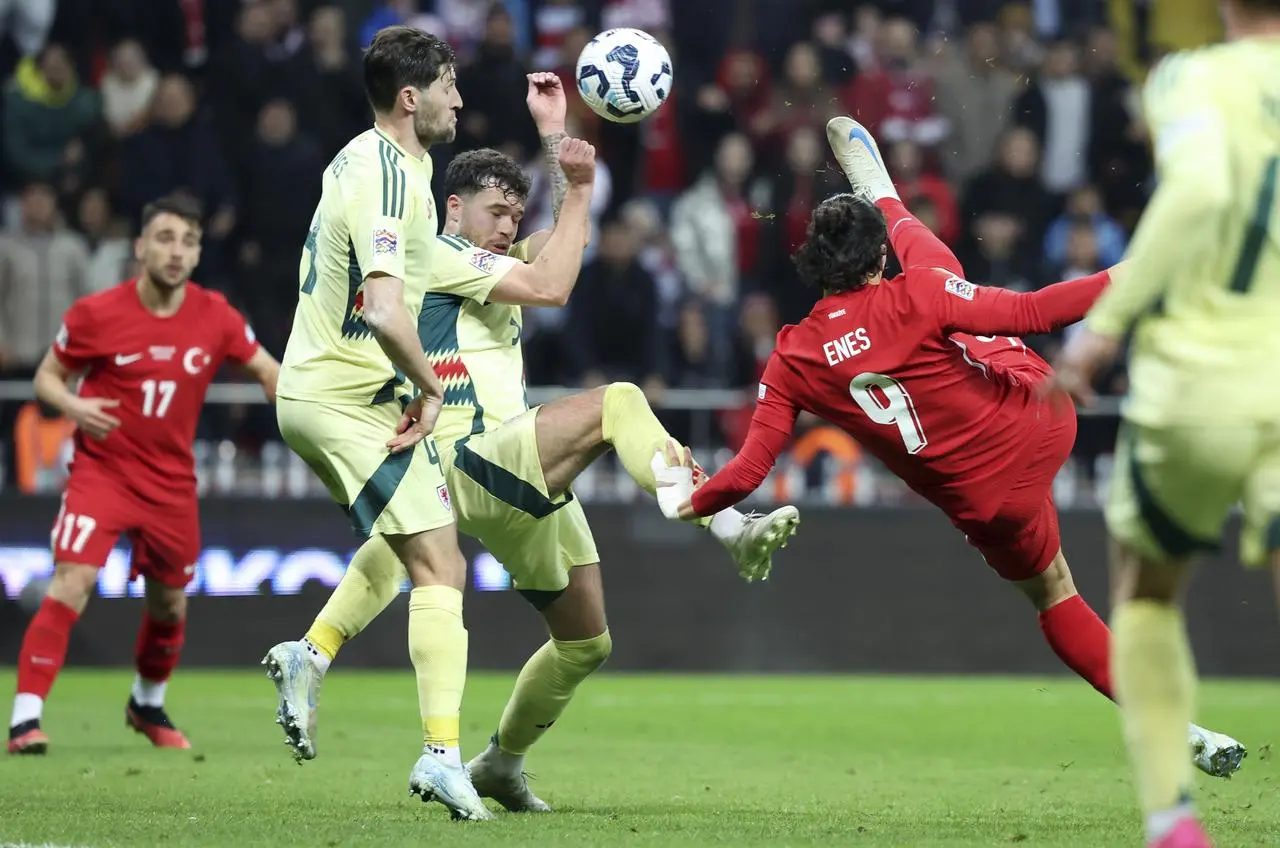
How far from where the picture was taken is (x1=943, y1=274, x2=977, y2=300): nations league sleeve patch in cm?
621

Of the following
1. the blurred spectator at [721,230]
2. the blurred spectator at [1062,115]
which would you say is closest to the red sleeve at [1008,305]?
the blurred spectator at [721,230]

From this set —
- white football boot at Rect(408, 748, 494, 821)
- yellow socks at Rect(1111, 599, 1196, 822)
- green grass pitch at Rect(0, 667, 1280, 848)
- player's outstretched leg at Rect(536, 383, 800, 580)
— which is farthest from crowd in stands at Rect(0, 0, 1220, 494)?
yellow socks at Rect(1111, 599, 1196, 822)

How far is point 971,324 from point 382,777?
3111mm

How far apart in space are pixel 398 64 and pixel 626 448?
4.89ft

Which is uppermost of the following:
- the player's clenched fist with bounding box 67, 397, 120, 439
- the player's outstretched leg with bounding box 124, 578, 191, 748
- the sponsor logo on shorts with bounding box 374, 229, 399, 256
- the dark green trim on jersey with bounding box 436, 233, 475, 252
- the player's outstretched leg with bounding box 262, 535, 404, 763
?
the sponsor logo on shorts with bounding box 374, 229, 399, 256

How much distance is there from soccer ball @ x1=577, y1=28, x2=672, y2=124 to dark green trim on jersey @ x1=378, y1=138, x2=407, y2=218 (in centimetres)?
137

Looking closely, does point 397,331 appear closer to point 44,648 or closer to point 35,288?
point 44,648

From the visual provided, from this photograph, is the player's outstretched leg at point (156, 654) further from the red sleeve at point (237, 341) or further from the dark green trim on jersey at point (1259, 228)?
the dark green trim on jersey at point (1259, 228)

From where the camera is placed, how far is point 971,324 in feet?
20.2

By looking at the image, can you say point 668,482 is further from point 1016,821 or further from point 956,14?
point 956,14

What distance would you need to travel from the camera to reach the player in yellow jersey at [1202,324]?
4008mm

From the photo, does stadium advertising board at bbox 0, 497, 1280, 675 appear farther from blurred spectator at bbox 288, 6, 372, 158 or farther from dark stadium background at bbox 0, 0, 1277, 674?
blurred spectator at bbox 288, 6, 372, 158

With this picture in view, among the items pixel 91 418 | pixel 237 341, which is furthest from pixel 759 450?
pixel 91 418

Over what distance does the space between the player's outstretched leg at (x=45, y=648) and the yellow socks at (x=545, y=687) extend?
9.20 feet
